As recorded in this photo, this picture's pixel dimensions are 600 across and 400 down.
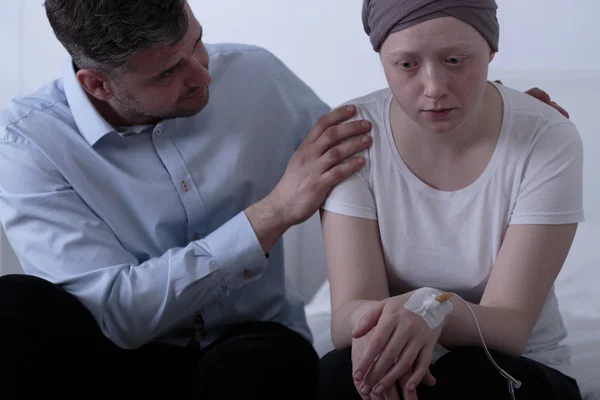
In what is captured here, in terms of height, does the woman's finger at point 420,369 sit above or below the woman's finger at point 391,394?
above

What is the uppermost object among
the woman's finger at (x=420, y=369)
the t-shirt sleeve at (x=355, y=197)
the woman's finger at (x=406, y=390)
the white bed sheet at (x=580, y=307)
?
the t-shirt sleeve at (x=355, y=197)

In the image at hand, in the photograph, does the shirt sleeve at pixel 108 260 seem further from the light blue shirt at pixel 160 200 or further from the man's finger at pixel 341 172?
the man's finger at pixel 341 172

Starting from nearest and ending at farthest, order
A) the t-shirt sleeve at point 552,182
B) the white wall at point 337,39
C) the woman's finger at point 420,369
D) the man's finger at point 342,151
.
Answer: the woman's finger at point 420,369
the t-shirt sleeve at point 552,182
the man's finger at point 342,151
the white wall at point 337,39

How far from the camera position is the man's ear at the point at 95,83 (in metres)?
1.52

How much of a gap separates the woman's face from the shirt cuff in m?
0.37

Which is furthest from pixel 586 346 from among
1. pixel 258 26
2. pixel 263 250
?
pixel 258 26

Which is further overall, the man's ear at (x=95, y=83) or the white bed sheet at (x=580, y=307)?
the white bed sheet at (x=580, y=307)

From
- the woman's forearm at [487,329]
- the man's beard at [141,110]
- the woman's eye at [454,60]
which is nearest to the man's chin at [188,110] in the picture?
the man's beard at [141,110]

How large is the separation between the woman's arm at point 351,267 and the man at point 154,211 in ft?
0.24

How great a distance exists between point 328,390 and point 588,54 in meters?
1.43

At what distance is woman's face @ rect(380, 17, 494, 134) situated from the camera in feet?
4.00

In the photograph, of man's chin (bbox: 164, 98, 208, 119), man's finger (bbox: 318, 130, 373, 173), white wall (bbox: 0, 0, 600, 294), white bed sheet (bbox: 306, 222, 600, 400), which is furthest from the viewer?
white wall (bbox: 0, 0, 600, 294)

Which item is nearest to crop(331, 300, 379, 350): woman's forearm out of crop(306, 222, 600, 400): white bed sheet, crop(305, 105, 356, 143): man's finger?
crop(305, 105, 356, 143): man's finger

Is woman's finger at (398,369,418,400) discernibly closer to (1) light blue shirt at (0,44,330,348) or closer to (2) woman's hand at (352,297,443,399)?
(2) woman's hand at (352,297,443,399)
